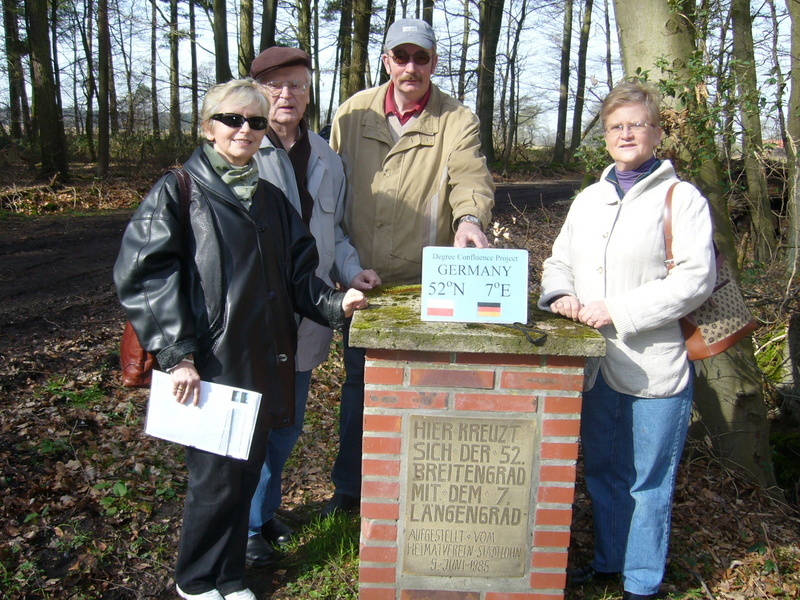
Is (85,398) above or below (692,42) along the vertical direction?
below

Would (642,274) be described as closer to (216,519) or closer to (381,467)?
(381,467)

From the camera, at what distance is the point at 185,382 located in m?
2.38

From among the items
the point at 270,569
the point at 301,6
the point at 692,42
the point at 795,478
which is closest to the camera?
the point at 270,569

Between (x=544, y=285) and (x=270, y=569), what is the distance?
5.86ft

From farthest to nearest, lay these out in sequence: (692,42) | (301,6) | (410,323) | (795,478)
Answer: (301,6) → (795,478) → (692,42) → (410,323)

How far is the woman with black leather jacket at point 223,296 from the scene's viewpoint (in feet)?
7.64

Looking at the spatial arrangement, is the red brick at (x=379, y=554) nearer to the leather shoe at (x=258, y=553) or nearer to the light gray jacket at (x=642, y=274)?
the leather shoe at (x=258, y=553)

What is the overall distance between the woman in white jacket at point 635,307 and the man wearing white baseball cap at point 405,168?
61 centimetres

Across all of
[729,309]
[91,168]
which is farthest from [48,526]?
[91,168]

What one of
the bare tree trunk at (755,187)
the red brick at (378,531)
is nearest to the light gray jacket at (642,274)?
the red brick at (378,531)

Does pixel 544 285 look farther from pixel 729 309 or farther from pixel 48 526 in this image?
pixel 48 526

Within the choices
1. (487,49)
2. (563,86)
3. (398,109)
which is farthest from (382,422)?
(563,86)

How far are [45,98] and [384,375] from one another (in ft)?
45.2

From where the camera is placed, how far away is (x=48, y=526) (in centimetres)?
324
